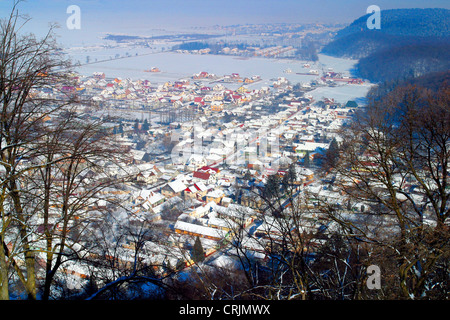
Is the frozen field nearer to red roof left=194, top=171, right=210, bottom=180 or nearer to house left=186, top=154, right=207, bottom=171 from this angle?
house left=186, top=154, right=207, bottom=171

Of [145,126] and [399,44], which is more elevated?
[399,44]

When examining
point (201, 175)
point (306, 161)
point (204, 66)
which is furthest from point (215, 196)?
point (204, 66)

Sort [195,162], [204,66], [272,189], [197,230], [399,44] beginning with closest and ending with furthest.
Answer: [272,189], [197,230], [195,162], [399,44], [204,66]

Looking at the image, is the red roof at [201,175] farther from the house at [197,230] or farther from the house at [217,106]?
the house at [217,106]

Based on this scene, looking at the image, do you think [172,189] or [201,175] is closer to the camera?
→ [172,189]

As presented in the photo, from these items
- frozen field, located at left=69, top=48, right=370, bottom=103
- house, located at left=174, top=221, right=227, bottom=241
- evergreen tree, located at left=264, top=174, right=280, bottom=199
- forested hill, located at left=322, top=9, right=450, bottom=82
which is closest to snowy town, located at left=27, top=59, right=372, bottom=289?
house, located at left=174, top=221, right=227, bottom=241

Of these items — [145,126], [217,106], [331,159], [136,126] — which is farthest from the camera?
[217,106]

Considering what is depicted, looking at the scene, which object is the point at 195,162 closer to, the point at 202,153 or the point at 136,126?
the point at 202,153

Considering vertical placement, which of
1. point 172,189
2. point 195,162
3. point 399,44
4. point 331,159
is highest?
point 399,44
